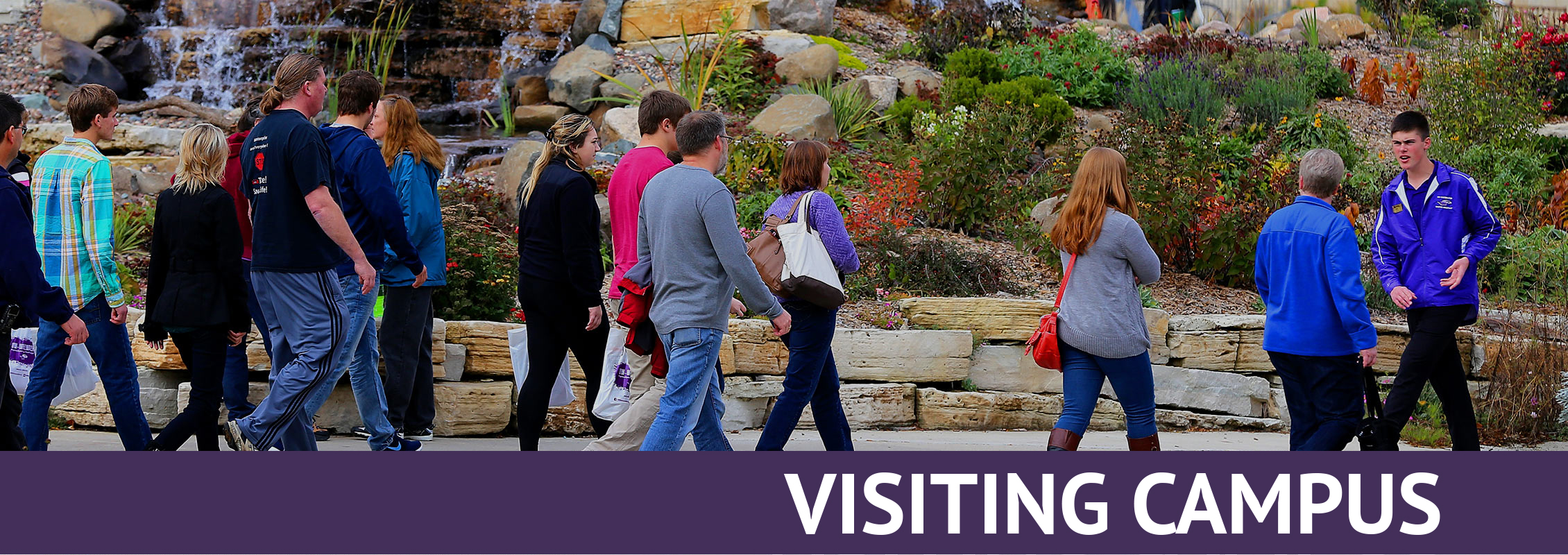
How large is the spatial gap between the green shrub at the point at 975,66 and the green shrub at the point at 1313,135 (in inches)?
107

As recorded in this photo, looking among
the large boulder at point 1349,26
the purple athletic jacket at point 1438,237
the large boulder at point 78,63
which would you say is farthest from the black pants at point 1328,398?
the large boulder at point 1349,26

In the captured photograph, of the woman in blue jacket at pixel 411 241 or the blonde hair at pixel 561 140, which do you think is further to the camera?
the woman in blue jacket at pixel 411 241

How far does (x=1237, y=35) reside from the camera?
15.4m

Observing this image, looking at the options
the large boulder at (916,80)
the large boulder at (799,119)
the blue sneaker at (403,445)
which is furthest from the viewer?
the large boulder at (916,80)

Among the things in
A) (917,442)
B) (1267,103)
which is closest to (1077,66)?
(1267,103)

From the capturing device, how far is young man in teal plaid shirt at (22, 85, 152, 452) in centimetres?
482

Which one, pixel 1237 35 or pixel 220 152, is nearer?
pixel 220 152

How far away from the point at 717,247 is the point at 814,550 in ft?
3.63

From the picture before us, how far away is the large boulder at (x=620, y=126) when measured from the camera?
11.0 metres

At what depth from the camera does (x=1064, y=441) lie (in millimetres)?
4555

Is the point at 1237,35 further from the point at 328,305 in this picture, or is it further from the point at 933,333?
the point at 328,305

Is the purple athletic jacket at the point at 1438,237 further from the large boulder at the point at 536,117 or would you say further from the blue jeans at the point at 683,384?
Answer: the large boulder at the point at 536,117

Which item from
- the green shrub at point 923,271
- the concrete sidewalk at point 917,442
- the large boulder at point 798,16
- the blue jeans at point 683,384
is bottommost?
the concrete sidewalk at point 917,442

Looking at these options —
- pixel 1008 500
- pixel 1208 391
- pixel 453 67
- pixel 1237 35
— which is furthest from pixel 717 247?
pixel 1237 35
